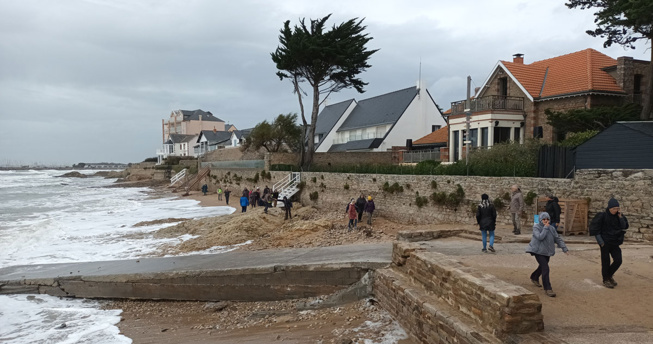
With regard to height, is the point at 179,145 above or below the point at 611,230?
above

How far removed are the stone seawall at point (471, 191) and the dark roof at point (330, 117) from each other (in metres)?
16.6

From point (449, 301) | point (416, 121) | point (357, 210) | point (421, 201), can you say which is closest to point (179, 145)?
point (416, 121)

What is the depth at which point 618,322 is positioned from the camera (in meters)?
4.90

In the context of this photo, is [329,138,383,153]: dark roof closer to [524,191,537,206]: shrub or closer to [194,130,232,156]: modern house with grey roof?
[524,191,537,206]: shrub

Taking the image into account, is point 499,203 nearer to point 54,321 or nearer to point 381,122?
point 54,321

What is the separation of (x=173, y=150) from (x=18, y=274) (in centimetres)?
7356

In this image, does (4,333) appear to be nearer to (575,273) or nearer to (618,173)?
(575,273)

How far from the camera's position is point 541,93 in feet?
68.4

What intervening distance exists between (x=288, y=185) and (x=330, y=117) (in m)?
20.7

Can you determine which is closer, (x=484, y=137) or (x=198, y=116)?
(x=484, y=137)

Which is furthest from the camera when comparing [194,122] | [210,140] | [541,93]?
[194,122]

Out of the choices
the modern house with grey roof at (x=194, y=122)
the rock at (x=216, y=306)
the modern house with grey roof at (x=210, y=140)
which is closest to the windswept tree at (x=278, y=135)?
the rock at (x=216, y=306)

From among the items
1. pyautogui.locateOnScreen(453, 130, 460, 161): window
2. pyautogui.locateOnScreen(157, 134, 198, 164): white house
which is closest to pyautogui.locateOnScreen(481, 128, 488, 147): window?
pyautogui.locateOnScreen(453, 130, 460, 161): window

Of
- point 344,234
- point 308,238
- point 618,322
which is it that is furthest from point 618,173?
point 308,238
